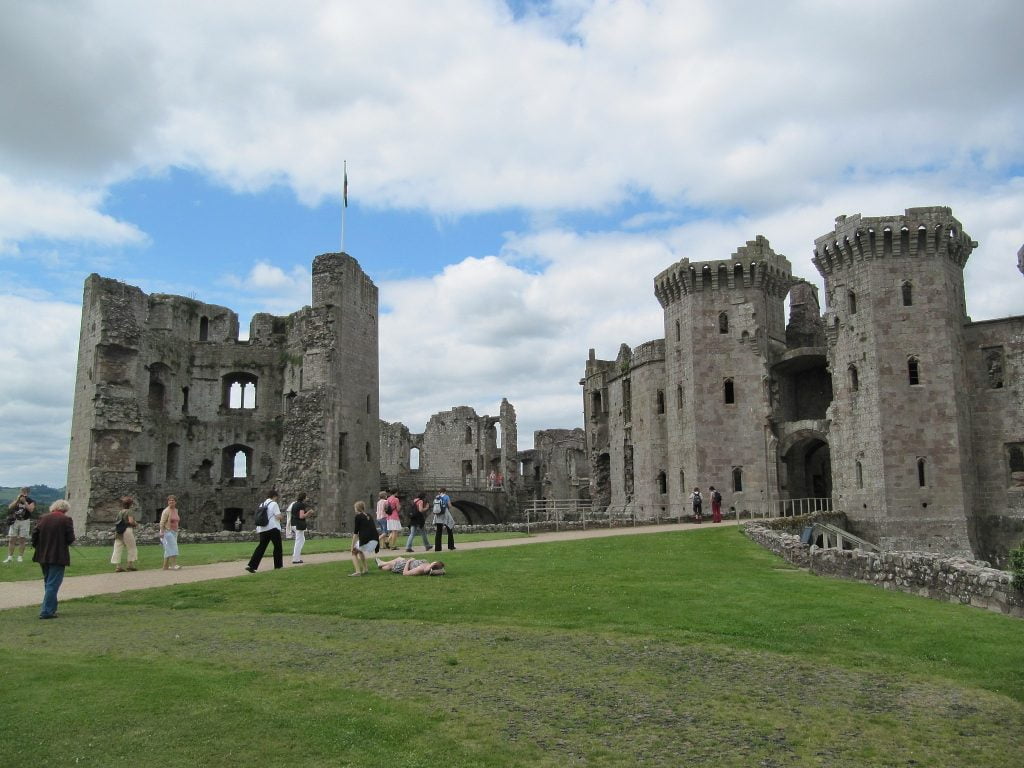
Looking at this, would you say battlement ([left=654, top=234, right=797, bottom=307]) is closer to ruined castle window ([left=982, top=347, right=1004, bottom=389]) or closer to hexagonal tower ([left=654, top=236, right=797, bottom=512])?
hexagonal tower ([left=654, top=236, right=797, bottom=512])

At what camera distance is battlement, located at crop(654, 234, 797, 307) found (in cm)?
4400

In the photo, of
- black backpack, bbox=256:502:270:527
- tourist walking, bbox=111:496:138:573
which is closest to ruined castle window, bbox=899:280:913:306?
black backpack, bbox=256:502:270:527

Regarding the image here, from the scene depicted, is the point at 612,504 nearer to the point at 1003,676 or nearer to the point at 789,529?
the point at 789,529

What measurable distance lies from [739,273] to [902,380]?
1068 cm

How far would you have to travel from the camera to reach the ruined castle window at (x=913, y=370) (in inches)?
1455

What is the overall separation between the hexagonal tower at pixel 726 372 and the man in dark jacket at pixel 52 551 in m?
34.4

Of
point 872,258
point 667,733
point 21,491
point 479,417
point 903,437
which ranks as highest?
point 872,258

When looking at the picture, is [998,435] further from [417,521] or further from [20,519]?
[20,519]

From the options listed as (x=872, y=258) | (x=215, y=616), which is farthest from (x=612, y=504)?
(x=215, y=616)

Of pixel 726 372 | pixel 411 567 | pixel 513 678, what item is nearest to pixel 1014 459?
pixel 726 372

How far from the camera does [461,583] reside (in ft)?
50.1

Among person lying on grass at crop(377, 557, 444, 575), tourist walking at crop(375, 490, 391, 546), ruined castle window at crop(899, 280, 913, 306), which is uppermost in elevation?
ruined castle window at crop(899, 280, 913, 306)

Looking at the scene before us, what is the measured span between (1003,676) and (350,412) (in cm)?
3376

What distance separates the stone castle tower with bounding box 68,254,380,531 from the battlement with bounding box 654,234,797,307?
1707 centimetres
